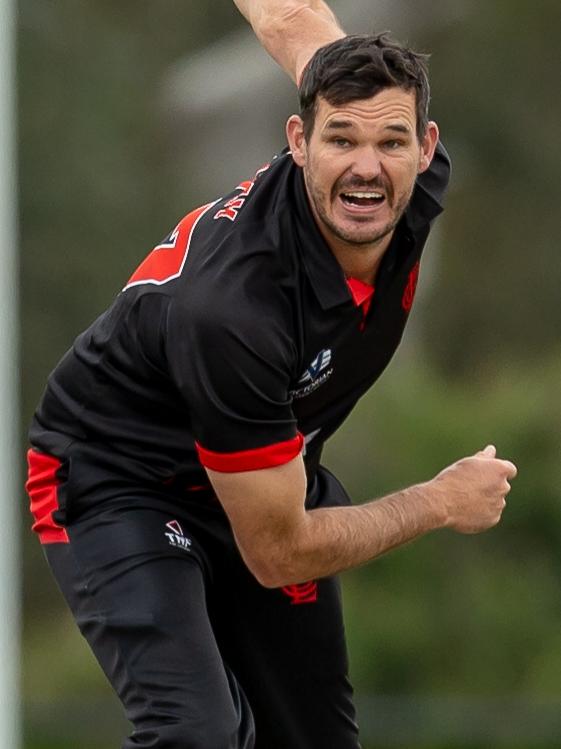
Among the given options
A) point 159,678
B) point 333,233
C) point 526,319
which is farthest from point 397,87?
point 526,319

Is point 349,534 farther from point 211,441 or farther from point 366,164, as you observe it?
point 366,164

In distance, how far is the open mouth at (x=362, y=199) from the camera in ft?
14.2

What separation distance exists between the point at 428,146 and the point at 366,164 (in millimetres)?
311

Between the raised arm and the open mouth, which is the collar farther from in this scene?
the raised arm

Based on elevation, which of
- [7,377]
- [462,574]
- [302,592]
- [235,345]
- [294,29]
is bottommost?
[462,574]

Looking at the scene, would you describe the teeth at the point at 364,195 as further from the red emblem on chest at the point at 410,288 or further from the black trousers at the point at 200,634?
the black trousers at the point at 200,634

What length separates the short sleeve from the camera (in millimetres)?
4238

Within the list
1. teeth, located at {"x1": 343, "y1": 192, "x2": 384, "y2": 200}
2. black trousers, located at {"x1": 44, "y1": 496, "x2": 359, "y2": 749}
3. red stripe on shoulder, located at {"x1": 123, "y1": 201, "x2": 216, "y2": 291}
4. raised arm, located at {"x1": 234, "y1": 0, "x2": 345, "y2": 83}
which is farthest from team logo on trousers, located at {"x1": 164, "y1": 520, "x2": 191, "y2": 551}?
raised arm, located at {"x1": 234, "y1": 0, "x2": 345, "y2": 83}

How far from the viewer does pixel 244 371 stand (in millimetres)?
4262

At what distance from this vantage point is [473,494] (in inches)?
184

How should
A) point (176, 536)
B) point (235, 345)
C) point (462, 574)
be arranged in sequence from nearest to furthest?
point (235, 345) → point (176, 536) → point (462, 574)

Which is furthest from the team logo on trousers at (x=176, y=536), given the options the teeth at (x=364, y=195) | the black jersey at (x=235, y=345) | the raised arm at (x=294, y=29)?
the raised arm at (x=294, y=29)

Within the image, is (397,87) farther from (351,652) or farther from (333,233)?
(351,652)

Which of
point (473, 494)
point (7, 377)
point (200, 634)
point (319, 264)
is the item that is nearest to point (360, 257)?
point (319, 264)
